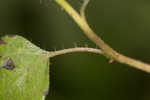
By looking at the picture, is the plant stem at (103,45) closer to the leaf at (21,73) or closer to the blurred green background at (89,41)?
the leaf at (21,73)

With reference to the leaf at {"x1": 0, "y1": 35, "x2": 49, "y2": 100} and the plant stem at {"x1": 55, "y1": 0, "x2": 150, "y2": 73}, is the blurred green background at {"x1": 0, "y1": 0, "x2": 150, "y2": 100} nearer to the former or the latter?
the leaf at {"x1": 0, "y1": 35, "x2": 49, "y2": 100}

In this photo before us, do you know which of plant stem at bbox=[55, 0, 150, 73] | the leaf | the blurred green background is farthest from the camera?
the blurred green background

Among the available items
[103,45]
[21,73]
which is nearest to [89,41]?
[21,73]

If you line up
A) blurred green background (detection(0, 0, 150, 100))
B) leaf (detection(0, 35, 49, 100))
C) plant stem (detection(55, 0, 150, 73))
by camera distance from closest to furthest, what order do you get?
1. plant stem (detection(55, 0, 150, 73))
2. leaf (detection(0, 35, 49, 100))
3. blurred green background (detection(0, 0, 150, 100))

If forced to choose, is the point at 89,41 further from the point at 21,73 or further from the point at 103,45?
the point at 103,45

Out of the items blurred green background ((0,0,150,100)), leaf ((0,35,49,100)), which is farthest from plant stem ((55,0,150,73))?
blurred green background ((0,0,150,100))

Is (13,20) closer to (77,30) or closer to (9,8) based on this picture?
(9,8)
